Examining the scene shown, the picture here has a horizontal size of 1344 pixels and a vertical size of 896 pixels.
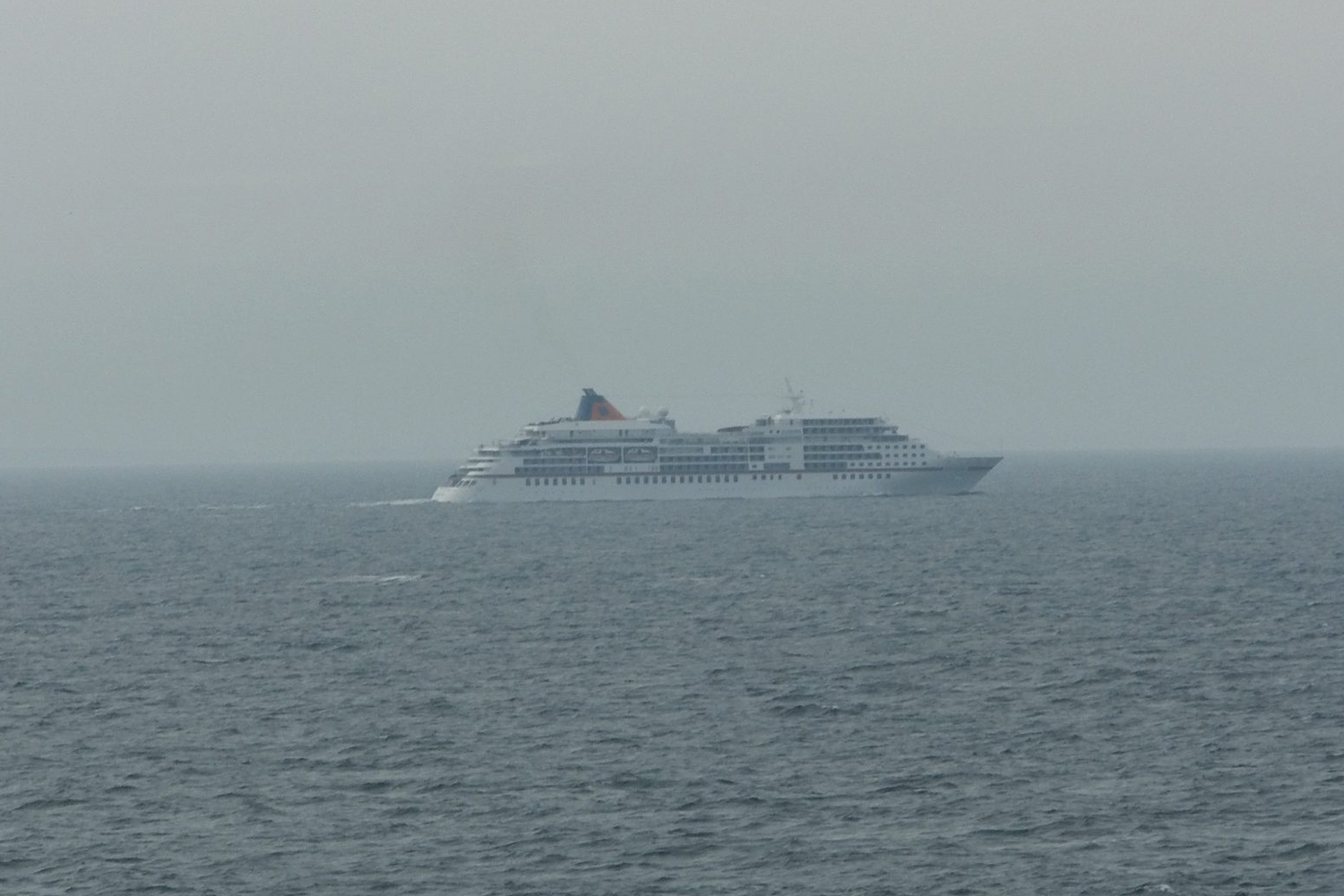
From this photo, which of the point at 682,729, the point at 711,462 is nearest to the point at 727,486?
the point at 711,462

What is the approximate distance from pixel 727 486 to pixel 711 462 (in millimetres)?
2618

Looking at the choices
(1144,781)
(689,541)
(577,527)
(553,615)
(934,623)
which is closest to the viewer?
(1144,781)

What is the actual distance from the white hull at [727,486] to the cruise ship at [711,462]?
0.08 m

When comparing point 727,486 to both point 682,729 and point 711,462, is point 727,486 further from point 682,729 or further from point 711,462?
point 682,729

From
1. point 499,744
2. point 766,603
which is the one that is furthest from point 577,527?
point 499,744

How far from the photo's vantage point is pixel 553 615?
2712 inches

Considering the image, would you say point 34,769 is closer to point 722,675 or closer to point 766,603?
point 722,675

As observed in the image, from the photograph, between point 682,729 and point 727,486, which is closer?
point 682,729

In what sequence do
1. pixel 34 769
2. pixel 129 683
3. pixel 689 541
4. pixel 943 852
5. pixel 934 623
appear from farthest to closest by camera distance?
pixel 689 541 → pixel 934 623 → pixel 129 683 → pixel 34 769 → pixel 943 852

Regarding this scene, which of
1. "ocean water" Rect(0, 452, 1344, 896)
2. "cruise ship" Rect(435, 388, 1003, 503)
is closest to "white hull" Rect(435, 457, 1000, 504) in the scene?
"cruise ship" Rect(435, 388, 1003, 503)

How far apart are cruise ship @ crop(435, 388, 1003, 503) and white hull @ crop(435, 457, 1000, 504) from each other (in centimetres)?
8

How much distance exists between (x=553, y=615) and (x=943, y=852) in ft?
125

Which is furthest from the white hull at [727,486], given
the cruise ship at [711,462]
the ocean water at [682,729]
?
the ocean water at [682,729]

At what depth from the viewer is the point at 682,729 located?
1713 inches
